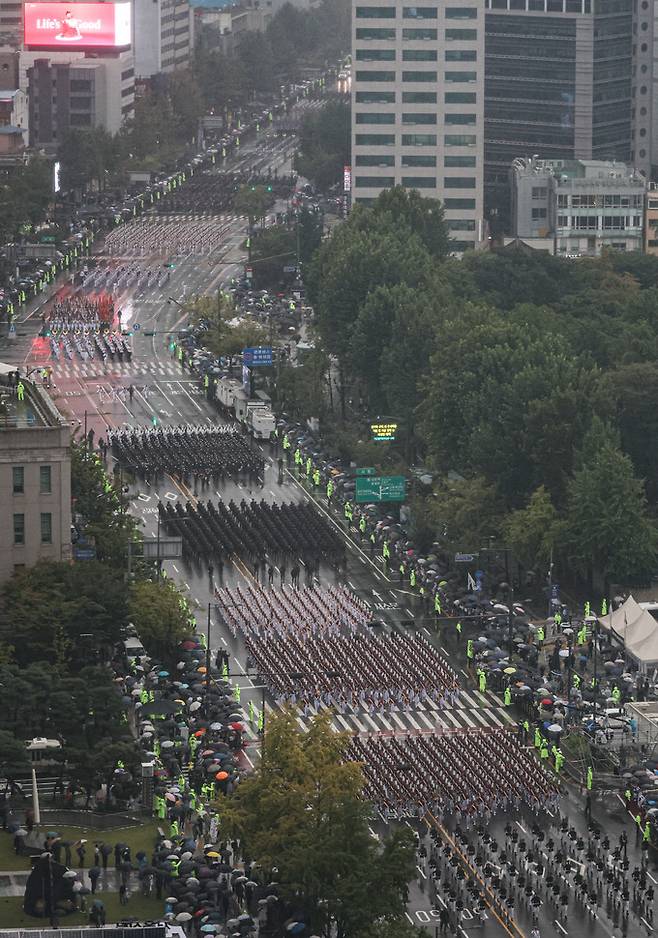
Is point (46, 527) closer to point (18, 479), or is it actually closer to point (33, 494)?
point (33, 494)

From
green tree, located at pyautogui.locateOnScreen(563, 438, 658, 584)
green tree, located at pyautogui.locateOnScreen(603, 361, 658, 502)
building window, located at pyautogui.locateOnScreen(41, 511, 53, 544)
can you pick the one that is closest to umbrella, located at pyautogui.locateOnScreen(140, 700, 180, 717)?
building window, located at pyautogui.locateOnScreen(41, 511, 53, 544)

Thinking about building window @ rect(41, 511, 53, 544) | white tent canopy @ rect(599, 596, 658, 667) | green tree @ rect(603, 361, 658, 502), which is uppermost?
green tree @ rect(603, 361, 658, 502)

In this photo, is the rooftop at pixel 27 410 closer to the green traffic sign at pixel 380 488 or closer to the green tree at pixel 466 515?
the green traffic sign at pixel 380 488

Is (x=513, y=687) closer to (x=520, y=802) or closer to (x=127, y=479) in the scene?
(x=520, y=802)

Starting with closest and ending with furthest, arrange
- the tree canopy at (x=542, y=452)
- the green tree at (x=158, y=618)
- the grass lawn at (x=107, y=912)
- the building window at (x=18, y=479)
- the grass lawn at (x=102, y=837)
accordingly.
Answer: the grass lawn at (x=107, y=912), the grass lawn at (x=102, y=837), the green tree at (x=158, y=618), the building window at (x=18, y=479), the tree canopy at (x=542, y=452)

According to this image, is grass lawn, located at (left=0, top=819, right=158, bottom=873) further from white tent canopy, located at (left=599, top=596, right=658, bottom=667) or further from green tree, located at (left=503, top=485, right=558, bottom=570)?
green tree, located at (left=503, top=485, right=558, bottom=570)

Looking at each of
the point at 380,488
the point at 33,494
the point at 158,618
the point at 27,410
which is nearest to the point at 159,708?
the point at 158,618

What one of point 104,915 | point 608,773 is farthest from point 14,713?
point 608,773

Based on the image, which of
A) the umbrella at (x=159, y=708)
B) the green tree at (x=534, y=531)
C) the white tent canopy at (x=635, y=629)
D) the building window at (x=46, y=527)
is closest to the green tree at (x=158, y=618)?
the building window at (x=46, y=527)
